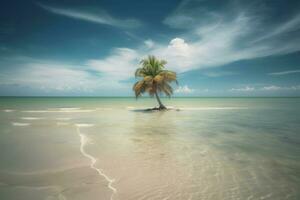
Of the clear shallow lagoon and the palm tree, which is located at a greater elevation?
the palm tree

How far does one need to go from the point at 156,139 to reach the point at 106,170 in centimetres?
424

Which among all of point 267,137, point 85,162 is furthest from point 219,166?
point 267,137

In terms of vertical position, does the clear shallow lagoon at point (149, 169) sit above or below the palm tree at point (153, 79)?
below

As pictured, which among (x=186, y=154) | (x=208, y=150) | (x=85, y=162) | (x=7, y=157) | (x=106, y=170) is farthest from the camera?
(x=208, y=150)

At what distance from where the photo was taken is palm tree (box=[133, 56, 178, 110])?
90.8ft

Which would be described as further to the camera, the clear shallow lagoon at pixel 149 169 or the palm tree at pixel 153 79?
the palm tree at pixel 153 79

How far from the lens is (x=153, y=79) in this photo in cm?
2759

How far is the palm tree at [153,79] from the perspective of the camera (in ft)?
90.8

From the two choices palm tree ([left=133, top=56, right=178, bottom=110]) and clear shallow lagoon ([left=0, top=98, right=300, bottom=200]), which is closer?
clear shallow lagoon ([left=0, top=98, right=300, bottom=200])

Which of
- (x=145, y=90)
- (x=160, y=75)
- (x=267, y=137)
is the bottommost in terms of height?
(x=267, y=137)

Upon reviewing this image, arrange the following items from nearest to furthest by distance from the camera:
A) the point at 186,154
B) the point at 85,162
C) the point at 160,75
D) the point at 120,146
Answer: the point at 85,162
the point at 186,154
the point at 120,146
the point at 160,75

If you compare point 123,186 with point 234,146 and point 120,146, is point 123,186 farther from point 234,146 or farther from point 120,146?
point 234,146

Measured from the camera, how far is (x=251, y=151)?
7.32 meters

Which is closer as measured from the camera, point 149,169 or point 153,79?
point 149,169
